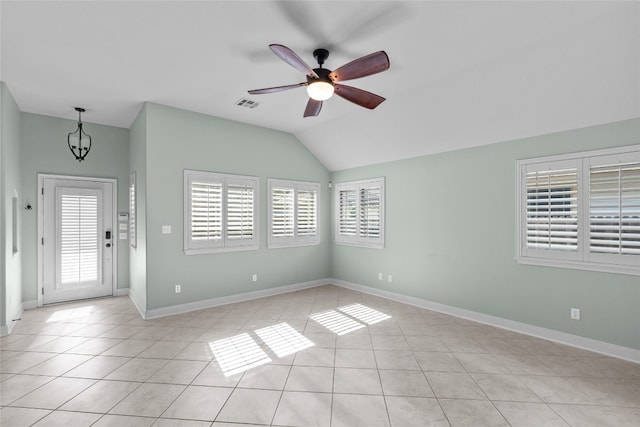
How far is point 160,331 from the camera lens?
12.6ft

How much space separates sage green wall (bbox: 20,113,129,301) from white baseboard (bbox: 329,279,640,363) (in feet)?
17.1

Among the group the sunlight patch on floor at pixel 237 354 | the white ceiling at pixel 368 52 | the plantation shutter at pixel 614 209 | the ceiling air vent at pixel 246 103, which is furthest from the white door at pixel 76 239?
the plantation shutter at pixel 614 209

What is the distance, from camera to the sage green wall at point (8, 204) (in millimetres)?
3650

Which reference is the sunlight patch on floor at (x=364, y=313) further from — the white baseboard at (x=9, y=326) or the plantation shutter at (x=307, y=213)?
the white baseboard at (x=9, y=326)

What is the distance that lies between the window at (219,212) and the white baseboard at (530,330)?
276 cm

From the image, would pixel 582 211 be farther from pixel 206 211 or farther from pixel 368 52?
pixel 206 211

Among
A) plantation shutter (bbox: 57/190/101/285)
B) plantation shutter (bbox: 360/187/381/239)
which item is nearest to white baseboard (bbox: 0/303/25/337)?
plantation shutter (bbox: 57/190/101/285)

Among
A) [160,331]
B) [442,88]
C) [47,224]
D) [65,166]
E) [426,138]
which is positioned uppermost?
[442,88]

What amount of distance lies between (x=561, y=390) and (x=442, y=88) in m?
3.28

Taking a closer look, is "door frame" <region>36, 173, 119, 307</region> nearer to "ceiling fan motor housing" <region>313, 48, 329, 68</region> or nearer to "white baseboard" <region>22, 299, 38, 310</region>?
"white baseboard" <region>22, 299, 38, 310</region>

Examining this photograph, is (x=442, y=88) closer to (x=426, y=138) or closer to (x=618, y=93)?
(x=426, y=138)

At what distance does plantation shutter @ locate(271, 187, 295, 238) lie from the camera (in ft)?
18.5

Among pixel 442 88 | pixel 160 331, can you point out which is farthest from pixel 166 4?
pixel 160 331

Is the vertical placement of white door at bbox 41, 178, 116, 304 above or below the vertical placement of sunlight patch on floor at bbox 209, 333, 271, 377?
above
